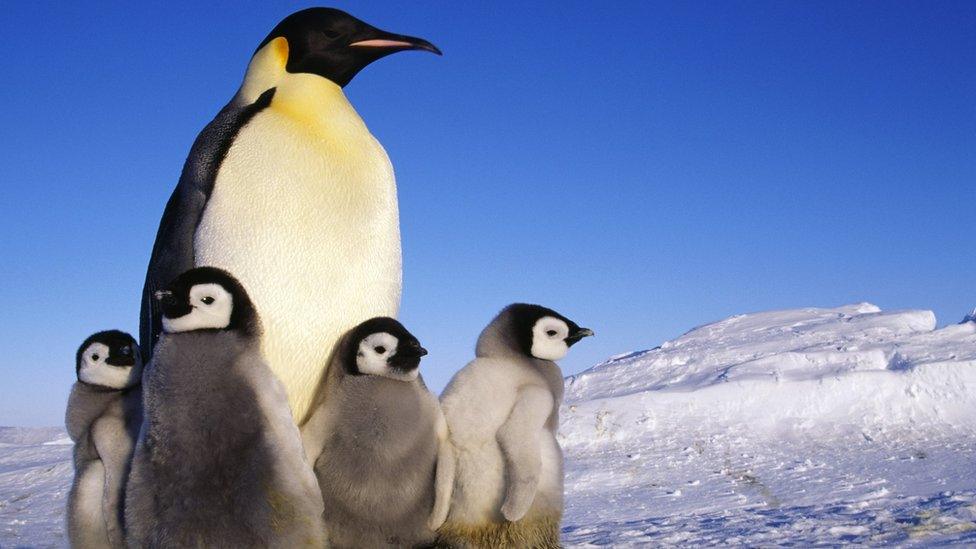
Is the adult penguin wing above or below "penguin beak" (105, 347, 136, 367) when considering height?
above

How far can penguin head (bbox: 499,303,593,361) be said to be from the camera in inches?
151

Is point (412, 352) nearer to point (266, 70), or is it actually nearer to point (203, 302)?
point (203, 302)

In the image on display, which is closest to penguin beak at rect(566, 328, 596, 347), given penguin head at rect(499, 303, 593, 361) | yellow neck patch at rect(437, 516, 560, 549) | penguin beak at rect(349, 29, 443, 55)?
penguin head at rect(499, 303, 593, 361)

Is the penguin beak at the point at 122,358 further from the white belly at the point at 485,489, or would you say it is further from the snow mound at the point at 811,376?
the snow mound at the point at 811,376

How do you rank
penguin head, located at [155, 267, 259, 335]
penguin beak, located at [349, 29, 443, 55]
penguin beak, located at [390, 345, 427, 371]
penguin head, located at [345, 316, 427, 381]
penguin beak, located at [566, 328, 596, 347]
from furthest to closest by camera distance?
penguin beak, located at [566, 328, 596, 347], penguin beak, located at [349, 29, 443, 55], penguin beak, located at [390, 345, 427, 371], penguin head, located at [345, 316, 427, 381], penguin head, located at [155, 267, 259, 335]

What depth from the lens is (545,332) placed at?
12.6 feet

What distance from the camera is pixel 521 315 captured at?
12.8ft

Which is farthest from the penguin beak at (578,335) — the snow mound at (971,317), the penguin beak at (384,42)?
the snow mound at (971,317)

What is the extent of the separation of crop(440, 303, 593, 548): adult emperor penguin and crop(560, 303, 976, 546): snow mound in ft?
1.92

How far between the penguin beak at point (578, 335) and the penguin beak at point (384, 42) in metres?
1.36

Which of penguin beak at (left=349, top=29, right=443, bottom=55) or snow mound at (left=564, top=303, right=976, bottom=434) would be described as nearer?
penguin beak at (left=349, top=29, right=443, bottom=55)

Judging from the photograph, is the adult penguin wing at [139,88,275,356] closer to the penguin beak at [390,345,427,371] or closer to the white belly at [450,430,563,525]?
the penguin beak at [390,345,427,371]

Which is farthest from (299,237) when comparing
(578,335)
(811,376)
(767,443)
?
(811,376)

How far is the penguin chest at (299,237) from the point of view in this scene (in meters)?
2.92
